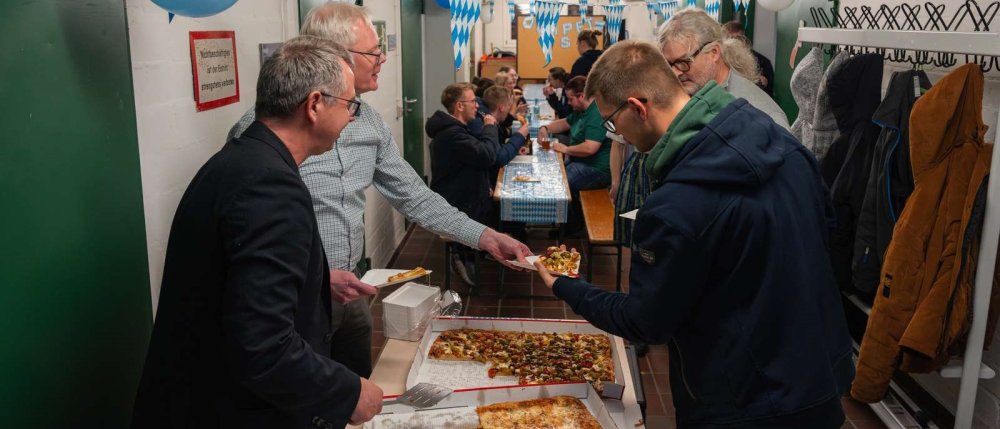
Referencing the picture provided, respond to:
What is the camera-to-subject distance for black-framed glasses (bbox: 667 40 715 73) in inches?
119

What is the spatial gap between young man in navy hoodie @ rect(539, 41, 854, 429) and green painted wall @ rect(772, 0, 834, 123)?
405 centimetres

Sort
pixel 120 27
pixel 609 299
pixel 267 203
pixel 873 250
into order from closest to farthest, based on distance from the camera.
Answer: pixel 267 203, pixel 609 299, pixel 120 27, pixel 873 250

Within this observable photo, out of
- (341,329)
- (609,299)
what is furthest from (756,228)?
(341,329)

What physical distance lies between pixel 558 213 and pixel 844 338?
Answer: 3572 millimetres

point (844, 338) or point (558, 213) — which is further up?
point (844, 338)

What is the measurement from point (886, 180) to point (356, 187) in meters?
2.21

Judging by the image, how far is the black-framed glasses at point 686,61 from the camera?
9.89ft

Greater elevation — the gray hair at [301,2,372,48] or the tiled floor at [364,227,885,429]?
the gray hair at [301,2,372,48]

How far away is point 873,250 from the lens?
3.43 metres

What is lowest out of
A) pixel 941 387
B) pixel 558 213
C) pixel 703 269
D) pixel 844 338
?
pixel 941 387

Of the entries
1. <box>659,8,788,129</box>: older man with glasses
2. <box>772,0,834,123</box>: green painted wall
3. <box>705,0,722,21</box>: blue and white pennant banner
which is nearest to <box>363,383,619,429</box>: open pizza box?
<box>659,8,788,129</box>: older man with glasses

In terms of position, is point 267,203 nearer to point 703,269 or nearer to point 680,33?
point 703,269

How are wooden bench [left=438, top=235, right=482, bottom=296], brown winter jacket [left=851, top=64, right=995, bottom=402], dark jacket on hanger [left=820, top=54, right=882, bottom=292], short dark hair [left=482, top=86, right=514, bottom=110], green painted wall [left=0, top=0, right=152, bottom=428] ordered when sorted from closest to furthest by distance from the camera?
green painted wall [left=0, top=0, right=152, bottom=428], brown winter jacket [left=851, top=64, right=995, bottom=402], dark jacket on hanger [left=820, top=54, right=882, bottom=292], wooden bench [left=438, top=235, right=482, bottom=296], short dark hair [left=482, top=86, right=514, bottom=110]

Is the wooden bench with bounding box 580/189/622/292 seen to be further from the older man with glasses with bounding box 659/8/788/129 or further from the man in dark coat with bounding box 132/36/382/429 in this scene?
the man in dark coat with bounding box 132/36/382/429
